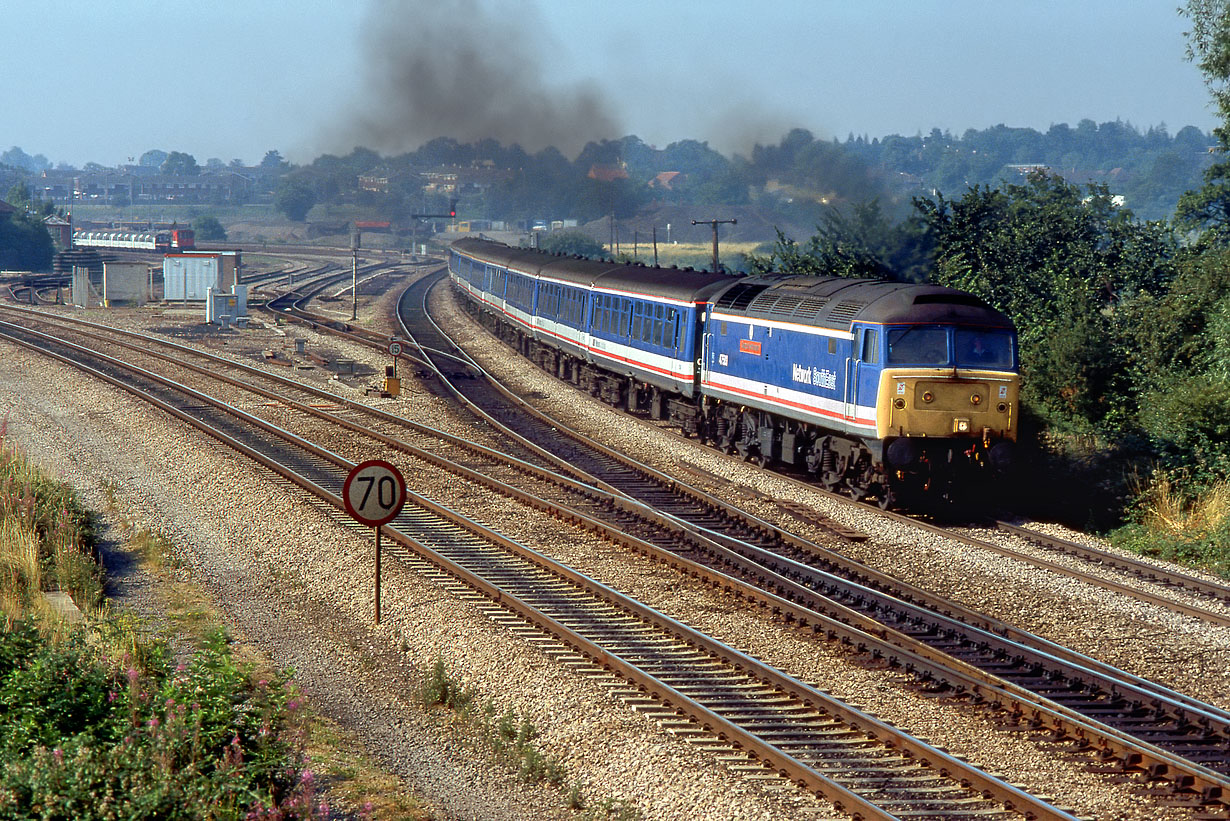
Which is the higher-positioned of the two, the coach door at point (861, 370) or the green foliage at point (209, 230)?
the green foliage at point (209, 230)

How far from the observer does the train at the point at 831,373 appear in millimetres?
19797

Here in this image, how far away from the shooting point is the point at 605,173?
156m

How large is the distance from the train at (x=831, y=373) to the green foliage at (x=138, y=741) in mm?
11939

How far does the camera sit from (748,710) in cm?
1146

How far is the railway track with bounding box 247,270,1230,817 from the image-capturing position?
10.4 m

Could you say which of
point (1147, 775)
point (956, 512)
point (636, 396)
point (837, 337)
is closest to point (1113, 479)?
point (956, 512)

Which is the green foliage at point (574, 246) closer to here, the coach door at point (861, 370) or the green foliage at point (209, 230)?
the green foliage at point (209, 230)

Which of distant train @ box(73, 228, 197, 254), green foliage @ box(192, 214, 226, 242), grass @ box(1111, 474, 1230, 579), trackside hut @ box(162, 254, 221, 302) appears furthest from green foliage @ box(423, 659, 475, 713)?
green foliage @ box(192, 214, 226, 242)

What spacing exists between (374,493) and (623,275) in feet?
62.0

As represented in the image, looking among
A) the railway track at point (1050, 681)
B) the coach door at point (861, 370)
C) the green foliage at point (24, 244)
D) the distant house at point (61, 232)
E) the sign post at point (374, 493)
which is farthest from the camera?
the distant house at point (61, 232)

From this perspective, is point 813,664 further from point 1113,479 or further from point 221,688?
point 1113,479

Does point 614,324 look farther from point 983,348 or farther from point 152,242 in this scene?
point 152,242

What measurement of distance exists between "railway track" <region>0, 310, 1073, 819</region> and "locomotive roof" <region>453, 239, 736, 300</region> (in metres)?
10.0

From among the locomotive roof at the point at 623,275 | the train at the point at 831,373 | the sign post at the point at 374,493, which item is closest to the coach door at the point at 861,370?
the train at the point at 831,373
